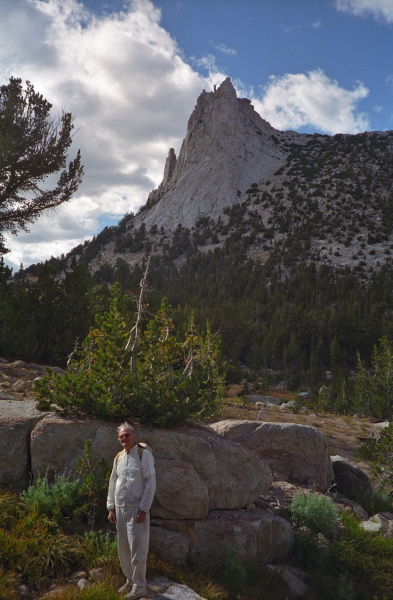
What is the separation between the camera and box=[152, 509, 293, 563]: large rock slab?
618 centimetres

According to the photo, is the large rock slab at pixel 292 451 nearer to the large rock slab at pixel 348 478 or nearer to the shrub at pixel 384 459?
the large rock slab at pixel 348 478

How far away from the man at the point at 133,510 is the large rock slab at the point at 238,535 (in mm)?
1480

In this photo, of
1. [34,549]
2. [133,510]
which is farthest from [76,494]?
[133,510]

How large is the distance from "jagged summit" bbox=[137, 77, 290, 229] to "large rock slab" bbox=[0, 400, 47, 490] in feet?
309

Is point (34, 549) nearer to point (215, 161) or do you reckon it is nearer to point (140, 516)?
point (140, 516)

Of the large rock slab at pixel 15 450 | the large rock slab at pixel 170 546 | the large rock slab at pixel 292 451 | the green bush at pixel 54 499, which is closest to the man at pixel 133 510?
the green bush at pixel 54 499

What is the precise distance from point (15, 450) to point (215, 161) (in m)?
110

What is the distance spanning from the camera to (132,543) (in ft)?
15.4

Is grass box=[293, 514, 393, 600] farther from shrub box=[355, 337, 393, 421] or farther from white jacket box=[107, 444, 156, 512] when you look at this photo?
shrub box=[355, 337, 393, 421]

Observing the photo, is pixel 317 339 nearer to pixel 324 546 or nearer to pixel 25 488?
pixel 324 546

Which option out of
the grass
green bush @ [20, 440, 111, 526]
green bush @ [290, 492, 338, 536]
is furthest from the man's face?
→ green bush @ [290, 492, 338, 536]

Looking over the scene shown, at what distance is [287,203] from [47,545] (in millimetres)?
95106

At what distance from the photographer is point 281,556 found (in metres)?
7.07

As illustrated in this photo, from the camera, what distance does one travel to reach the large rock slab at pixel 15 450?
593cm
